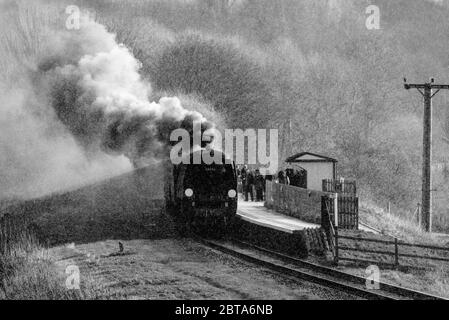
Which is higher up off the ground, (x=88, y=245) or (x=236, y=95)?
(x=236, y=95)

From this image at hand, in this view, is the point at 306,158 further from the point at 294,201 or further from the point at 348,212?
the point at 348,212

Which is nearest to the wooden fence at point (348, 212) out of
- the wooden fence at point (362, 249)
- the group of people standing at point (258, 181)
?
the wooden fence at point (362, 249)

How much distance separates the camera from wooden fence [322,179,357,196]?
29.3 m

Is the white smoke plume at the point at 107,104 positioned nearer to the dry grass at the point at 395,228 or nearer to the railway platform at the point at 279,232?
the railway platform at the point at 279,232

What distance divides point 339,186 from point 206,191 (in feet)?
32.0

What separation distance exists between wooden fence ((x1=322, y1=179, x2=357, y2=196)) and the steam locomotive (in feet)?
28.2

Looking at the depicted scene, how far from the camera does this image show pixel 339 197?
23.4m

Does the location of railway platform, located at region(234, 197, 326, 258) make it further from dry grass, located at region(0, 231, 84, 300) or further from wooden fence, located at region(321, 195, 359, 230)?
dry grass, located at region(0, 231, 84, 300)

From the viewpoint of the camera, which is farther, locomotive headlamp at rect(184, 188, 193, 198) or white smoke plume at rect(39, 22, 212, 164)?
white smoke plume at rect(39, 22, 212, 164)

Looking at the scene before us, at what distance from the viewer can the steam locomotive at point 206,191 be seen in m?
21.4

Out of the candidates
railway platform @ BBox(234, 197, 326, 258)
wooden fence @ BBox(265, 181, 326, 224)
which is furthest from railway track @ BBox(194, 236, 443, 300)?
wooden fence @ BBox(265, 181, 326, 224)
